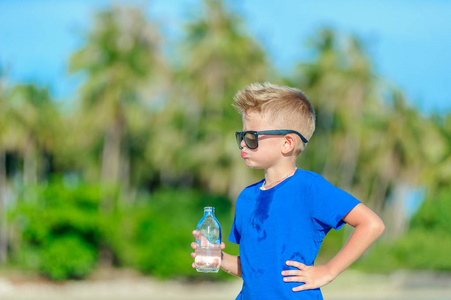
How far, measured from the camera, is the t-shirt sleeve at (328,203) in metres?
2.56

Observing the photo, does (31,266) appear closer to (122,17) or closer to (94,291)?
(94,291)

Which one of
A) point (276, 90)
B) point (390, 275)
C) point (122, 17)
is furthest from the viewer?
point (122, 17)

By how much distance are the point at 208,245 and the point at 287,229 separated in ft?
1.46

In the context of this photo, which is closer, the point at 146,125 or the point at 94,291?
the point at 94,291

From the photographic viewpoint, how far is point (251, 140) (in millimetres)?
2807

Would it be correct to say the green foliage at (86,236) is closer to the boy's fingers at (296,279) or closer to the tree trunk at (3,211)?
the tree trunk at (3,211)

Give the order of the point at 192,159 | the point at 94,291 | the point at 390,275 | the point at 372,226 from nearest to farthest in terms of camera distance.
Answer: the point at 372,226
the point at 94,291
the point at 390,275
the point at 192,159

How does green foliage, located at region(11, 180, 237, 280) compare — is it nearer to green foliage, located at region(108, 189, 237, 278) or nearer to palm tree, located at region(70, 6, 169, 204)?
green foliage, located at region(108, 189, 237, 278)

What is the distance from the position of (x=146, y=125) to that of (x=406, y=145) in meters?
16.9

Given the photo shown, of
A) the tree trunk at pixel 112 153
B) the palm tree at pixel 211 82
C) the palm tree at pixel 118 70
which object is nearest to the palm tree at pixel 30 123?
the palm tree at pixel 118 70

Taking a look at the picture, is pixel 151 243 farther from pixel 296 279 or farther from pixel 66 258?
pixel 296 279

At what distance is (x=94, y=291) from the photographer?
26.2 metres

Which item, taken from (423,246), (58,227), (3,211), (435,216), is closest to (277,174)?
(58,227)

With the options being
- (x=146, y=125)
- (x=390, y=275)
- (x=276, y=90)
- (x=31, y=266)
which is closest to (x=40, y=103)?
(x=146, y=125)
